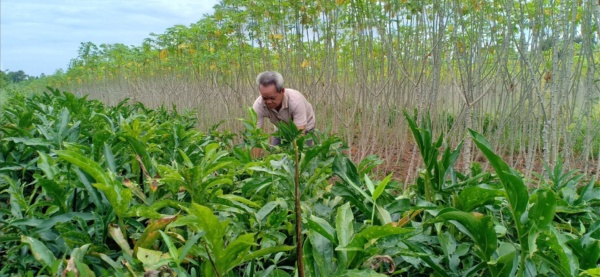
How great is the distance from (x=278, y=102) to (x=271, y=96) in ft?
0.40

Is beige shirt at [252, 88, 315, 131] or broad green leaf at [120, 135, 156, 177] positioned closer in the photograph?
broad green leaf at [120, 135, 156, 177]

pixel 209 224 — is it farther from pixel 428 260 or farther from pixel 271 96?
pixel 271 96

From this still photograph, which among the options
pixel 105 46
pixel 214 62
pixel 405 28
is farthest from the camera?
pixel 105 46

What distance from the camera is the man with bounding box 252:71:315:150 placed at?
4027mm

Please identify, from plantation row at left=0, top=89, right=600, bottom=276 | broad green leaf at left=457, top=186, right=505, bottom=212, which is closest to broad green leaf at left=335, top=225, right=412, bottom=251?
plantation row at left=0, top=89, right=600, bottom=276

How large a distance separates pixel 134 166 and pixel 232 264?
2.60ft

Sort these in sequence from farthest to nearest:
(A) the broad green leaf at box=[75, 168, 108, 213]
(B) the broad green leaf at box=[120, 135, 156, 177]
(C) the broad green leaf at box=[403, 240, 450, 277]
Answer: (B) the broad green leaf at box=[120, 135, 156, 177] → (A) the broad green leaf at box=[75, 168, 108, 213] → (C) the broad green leaf at box=[403, 240, 450, 277]

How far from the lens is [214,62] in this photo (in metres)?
9.34

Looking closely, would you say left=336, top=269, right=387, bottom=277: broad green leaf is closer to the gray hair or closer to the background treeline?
the background treeline

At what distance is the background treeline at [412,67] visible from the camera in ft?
12.3

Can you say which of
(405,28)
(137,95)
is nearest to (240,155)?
(405,28)

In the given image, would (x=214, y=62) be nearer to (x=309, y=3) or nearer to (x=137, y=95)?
(x=309, y=3)

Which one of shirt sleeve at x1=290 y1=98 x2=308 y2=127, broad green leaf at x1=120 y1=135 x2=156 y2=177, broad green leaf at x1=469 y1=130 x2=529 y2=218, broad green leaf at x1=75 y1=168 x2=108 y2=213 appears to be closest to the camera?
broad green leaf at x1=469 y1=130 x2=529 y2=218

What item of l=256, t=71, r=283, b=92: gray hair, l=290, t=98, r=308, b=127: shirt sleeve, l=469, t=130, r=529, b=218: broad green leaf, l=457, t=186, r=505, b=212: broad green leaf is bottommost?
l=290, t=98, r=308, b=127: shirt sleeve
